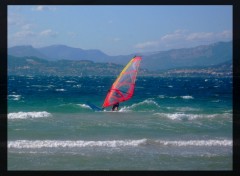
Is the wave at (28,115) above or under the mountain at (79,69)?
under

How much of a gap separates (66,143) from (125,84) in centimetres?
411

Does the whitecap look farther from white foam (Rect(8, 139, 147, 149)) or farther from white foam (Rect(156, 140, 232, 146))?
white foam (Rect(8, 139, 147, 149))

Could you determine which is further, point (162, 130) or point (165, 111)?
point (165, 111)

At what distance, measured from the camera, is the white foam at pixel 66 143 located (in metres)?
7.01

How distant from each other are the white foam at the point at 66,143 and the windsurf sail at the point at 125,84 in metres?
3.69

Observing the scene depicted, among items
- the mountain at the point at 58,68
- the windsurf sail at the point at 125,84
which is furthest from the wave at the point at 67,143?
the mountain at the point at 58,68

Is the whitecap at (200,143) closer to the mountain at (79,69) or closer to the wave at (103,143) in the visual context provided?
the wave at (103,143)

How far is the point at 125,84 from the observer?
10906 millimetres

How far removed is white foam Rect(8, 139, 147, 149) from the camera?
7014 mm

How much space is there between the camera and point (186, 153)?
6387mm

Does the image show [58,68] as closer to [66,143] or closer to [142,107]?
[142,107]

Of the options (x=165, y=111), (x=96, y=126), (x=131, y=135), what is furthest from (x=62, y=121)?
(x=165, y=111)
